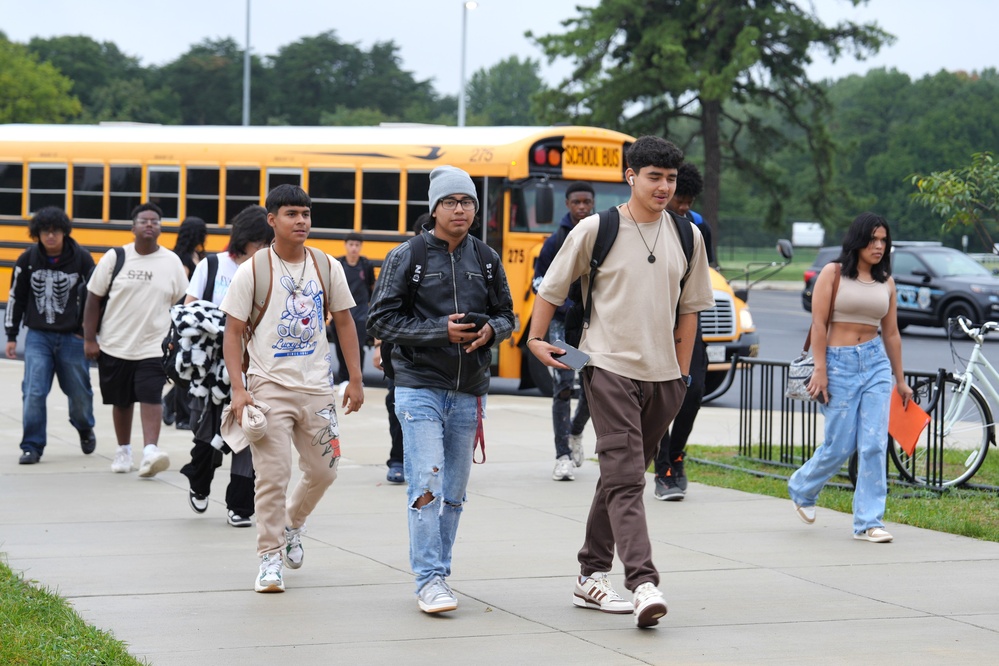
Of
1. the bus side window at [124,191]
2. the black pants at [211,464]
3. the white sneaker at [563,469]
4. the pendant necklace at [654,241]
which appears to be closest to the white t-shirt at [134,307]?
the black pants at [211,464]

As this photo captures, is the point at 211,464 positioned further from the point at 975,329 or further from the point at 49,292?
the point at 975,329

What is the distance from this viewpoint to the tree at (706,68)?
42.3m

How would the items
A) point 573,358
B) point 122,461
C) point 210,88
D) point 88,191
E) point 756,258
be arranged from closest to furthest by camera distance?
point 573,358
point 122,461
point 88,191
point 756,258
point 210,88

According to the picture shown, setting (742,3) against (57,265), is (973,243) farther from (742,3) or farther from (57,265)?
(57,265)

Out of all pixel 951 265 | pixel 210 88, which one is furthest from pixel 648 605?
pixel 210 88

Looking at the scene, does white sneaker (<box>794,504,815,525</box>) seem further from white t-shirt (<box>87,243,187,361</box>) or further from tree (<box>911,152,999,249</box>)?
white t-shirt (<box>87,243,187,361</box>)

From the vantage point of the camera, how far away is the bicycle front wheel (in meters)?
8.88

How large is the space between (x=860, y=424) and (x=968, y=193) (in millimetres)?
2281

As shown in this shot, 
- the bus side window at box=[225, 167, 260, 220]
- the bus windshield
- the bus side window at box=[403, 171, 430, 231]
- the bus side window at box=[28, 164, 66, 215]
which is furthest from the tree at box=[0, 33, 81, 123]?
the bus windshield

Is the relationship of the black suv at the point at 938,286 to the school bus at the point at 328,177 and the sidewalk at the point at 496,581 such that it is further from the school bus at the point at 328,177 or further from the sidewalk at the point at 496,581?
the sidewalk at the point at 496,581

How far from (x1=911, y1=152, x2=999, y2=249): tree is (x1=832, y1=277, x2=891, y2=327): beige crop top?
1.79m

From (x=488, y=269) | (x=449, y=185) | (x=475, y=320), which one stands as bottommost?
(x=475, y=320)

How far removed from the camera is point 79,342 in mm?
10195

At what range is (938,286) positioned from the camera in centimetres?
2472
